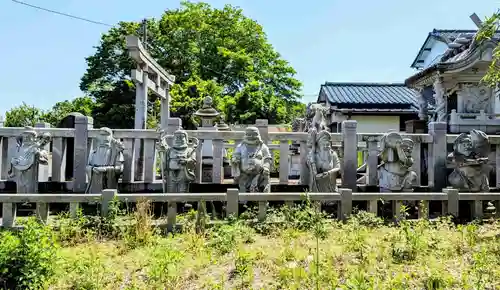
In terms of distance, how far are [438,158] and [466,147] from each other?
0.81 metres

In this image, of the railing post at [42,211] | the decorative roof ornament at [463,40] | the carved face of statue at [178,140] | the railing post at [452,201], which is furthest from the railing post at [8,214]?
the decorative roof ornament at [463,40]

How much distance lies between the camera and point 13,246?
447 cm

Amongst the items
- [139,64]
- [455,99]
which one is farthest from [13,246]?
[455,99]

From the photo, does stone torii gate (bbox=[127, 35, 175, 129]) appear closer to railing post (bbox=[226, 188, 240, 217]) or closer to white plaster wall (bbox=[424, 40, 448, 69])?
railing post (bbox=[226, 188, 240, 217])

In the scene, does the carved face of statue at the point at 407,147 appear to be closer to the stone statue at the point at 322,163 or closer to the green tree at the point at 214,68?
the stone statue at the point at 322,163

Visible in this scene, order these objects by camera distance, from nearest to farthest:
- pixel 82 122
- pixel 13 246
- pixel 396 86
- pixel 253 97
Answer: pixel 13 246, pixel 82 122, pixel 253 97, pixel 396 86

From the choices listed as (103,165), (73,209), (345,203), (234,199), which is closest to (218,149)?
(234,199)

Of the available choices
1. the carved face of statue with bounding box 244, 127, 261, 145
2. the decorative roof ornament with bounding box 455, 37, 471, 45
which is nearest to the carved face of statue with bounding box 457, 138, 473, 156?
the carved face of statue with bounding box 244, 127, 261, 145

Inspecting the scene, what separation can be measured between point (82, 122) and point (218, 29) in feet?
62.1

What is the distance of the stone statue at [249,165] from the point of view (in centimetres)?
769

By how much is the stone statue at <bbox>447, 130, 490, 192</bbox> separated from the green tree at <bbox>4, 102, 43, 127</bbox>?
3295 centimetres

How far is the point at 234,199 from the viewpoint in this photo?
6.72 metres

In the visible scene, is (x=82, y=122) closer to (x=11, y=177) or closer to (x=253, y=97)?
(x=11, y=177)

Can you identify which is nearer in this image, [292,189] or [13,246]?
[13,246]
